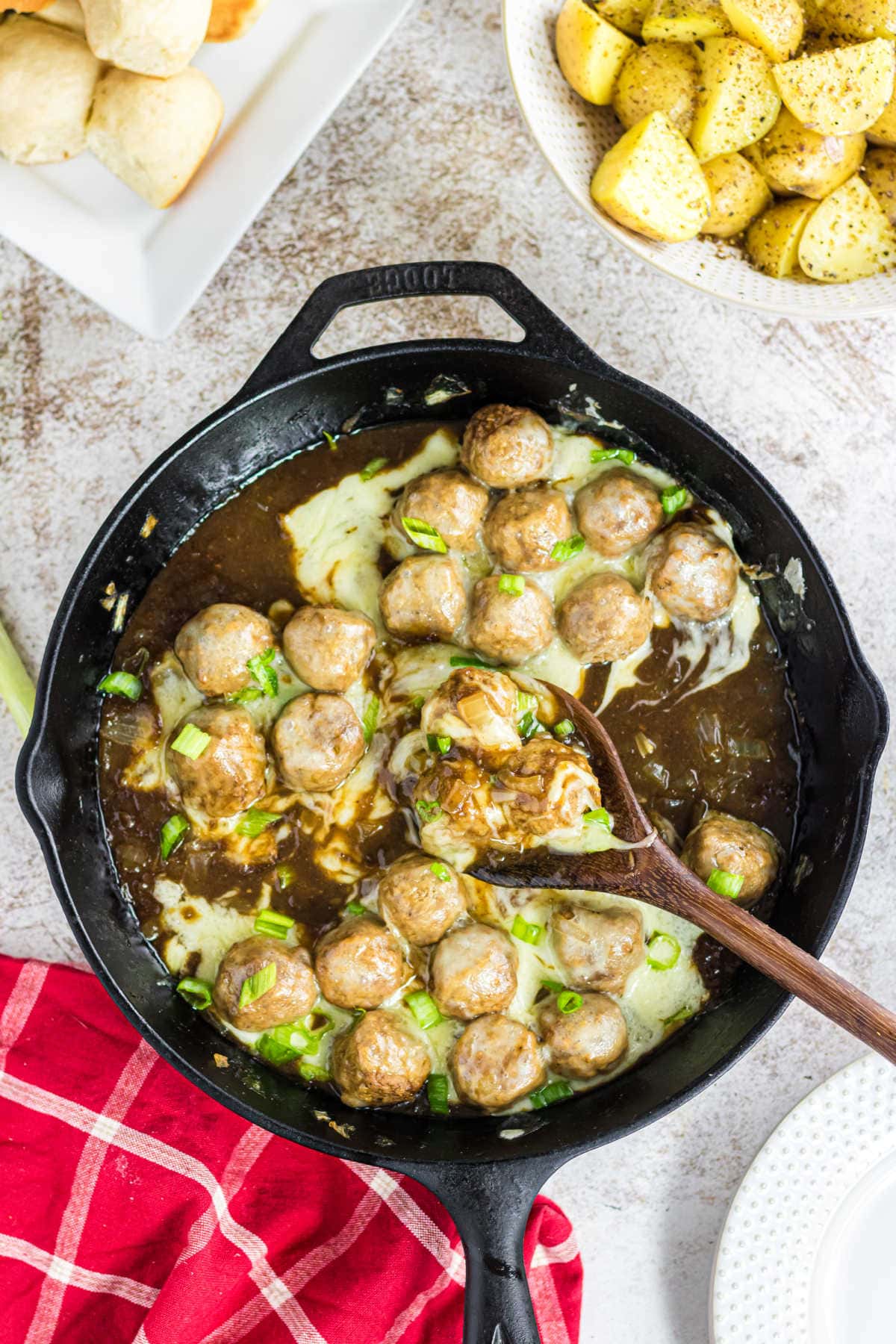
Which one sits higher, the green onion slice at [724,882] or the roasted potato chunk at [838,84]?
the roasted potato chunk at [838,84]

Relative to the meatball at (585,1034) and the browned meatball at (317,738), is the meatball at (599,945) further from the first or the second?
the browned meatball at (317,738)

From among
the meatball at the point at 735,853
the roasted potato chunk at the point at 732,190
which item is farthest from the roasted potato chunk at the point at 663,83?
the meatball at the point at 735,853

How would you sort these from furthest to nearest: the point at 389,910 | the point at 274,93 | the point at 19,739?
the point at 19,739 < the point at 274,93 < the point at 389,910

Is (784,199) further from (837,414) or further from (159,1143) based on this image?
(159,1143)

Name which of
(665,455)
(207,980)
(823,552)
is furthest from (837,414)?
(207,980)

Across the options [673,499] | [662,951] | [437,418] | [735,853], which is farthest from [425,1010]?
[437,418]
